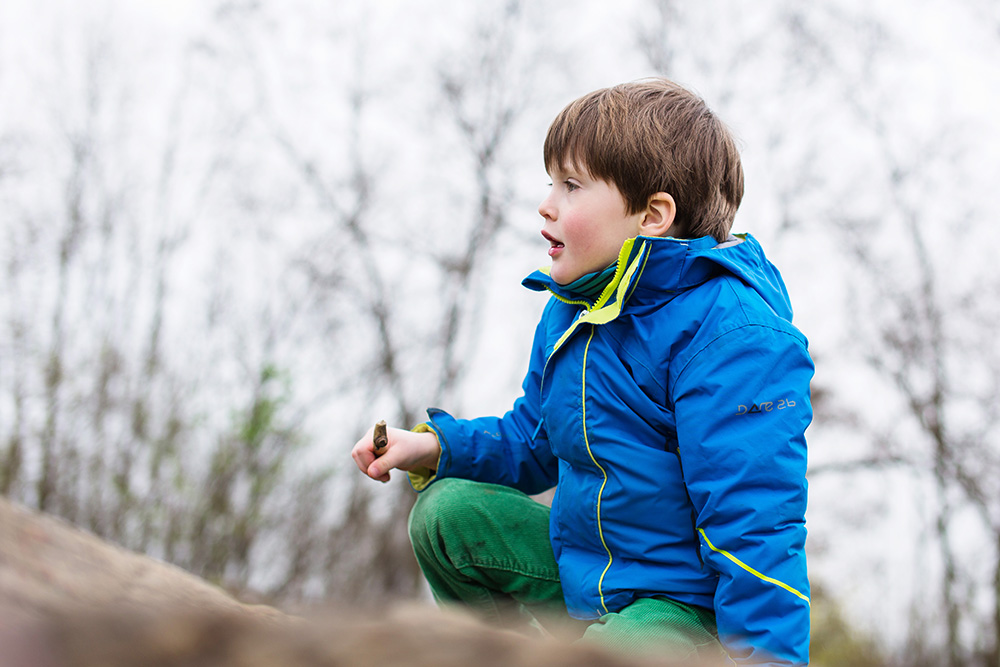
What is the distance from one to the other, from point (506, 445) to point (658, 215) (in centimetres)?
78

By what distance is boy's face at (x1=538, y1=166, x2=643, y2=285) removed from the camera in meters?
2.21

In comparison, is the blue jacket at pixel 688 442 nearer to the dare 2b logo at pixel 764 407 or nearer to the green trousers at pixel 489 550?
the dare 2b logo at pixel 764 407

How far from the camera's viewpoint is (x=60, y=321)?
32.8 ft

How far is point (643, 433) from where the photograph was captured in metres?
2.01

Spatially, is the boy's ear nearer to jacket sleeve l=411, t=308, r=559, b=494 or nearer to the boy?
the boy

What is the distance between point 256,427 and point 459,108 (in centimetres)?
549

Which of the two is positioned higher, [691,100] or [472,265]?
[691,100]

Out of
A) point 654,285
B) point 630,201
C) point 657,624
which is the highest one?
point 630,201

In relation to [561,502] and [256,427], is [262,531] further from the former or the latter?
[561,502]

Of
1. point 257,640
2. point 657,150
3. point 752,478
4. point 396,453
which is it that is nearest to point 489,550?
point 396,453

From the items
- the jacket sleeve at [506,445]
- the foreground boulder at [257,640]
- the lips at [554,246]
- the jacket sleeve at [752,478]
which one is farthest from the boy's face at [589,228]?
the foreground boulder at [257,640]

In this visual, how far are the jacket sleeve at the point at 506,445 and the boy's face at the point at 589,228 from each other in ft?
1.07

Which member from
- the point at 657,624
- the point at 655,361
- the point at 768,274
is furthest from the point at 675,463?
the point at 768,274

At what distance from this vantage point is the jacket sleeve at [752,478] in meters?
1.69
